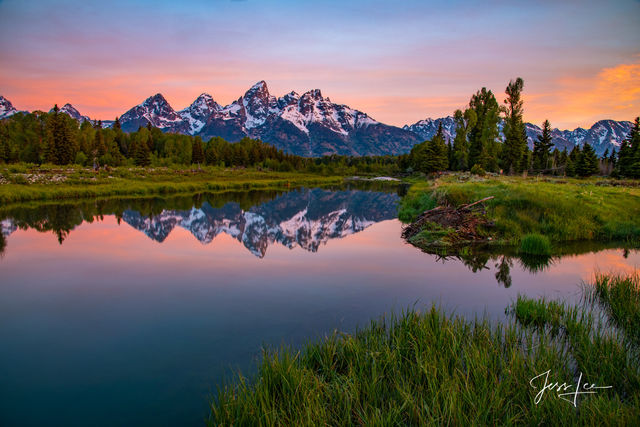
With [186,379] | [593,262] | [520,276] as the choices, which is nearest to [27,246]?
[186,379]

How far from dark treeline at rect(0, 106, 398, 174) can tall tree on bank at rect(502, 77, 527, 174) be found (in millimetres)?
71646

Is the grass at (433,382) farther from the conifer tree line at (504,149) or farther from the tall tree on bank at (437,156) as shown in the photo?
the tall tree on bank at (437,156)

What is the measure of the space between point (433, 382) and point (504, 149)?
63.6 metres

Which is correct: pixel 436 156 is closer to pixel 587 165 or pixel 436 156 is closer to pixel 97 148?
pixel 587 165

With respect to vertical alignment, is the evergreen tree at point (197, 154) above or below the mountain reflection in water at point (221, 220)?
above

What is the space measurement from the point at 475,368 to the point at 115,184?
54989mm

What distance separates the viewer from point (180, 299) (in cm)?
1155

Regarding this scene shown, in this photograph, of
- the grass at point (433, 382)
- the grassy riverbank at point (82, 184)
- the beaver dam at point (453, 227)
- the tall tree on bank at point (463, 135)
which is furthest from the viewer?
the tall tree on bank at point (463, 135)

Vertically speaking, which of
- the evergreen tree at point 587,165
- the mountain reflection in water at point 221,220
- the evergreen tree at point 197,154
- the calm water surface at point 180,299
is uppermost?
the evergreen tree at point 197,154

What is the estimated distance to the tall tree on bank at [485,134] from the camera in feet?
189

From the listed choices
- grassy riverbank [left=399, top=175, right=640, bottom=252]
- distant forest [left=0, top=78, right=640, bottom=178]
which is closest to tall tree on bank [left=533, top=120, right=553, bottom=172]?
distant forest [left=0, top=78, right=640, bottom=178]

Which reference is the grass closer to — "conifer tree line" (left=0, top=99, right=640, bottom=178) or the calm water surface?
the calm water surface

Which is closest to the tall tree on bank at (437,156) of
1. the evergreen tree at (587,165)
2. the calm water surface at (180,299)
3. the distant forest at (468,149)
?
the distant forest at (468,149)

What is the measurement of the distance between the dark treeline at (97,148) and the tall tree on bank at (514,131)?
235 ft
